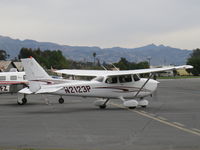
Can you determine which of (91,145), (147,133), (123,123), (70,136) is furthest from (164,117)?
(91,145)

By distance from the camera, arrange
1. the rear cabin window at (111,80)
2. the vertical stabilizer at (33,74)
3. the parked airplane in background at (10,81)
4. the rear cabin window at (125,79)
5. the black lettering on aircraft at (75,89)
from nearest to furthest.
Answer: the black lettering on aircraft at (75,89)
the vertical stabilizer at (33,74)
the rear cabin window at (111,80)
the rear cabin window at (125,79)
the parked airplane in background at (10,81)

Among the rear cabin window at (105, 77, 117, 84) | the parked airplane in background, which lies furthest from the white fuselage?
the parked airplane in background

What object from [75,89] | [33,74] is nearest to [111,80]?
[75,89]

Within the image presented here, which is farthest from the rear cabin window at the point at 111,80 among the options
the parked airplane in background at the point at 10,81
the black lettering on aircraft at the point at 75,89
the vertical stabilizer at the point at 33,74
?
the parked airplane in background at the point at 10,81

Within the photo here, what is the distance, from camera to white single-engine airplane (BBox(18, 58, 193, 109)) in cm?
1955

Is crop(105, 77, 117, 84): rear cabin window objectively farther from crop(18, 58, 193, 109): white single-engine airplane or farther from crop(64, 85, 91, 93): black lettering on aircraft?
crop(64, 85, 91, 93): black lettering on aircraft

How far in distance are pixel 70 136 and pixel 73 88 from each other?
8.11 metres

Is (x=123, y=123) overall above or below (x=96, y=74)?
below

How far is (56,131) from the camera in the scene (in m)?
12.6

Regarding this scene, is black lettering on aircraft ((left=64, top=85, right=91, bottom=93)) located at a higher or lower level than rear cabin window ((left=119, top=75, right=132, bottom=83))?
lower

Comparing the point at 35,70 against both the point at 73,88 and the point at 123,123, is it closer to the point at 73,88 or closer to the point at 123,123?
the point at 73,88

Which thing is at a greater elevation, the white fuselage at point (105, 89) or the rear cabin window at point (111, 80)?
the rear cabin window at point (111, 80)

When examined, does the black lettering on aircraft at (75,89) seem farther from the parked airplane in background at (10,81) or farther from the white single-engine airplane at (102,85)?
the parked airplane in background at (10,81)

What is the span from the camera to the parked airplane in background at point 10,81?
1007 inches
